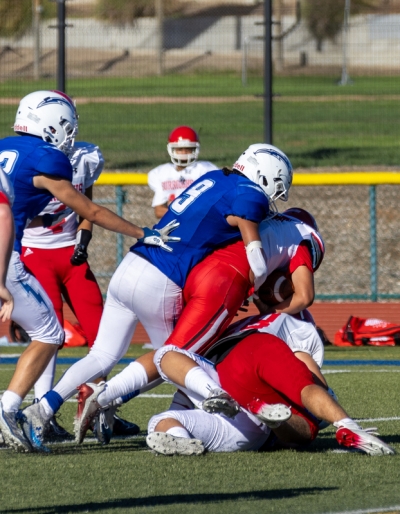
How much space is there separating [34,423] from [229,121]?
18.3 m

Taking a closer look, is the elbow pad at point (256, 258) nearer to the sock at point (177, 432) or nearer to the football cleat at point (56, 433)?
the sock at point (177, 432)

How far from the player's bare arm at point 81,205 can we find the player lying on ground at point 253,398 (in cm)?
75

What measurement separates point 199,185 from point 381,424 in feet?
5.47

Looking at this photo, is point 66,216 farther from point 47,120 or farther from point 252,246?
point 252,246

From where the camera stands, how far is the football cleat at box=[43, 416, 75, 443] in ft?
20.2

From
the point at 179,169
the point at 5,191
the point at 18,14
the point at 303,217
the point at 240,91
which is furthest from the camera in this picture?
the point at 18,14

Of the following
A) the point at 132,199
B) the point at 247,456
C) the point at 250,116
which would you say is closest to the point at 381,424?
the point at 247,456

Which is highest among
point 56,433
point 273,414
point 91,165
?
point 91,165

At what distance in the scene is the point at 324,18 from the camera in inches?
877

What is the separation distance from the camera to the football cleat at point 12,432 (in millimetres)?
5391

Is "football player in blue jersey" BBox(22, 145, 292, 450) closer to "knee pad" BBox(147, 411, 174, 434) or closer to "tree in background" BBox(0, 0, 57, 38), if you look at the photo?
"knee pad" BBox(147, 411, 174, 434)

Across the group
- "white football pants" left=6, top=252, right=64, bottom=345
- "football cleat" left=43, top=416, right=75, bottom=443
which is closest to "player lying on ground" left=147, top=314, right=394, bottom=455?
"white football pants" left=6, top=252, right=64, bottom=345

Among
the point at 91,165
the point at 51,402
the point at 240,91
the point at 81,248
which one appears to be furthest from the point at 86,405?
the point at 240,91

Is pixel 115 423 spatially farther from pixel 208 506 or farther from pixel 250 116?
pixel 250 116
